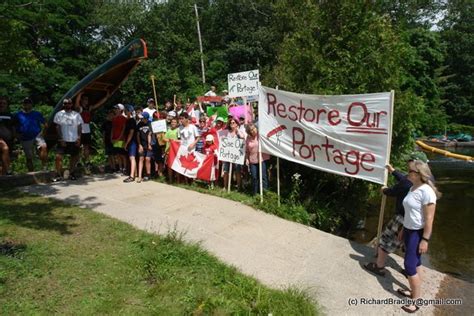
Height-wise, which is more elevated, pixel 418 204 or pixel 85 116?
pixel 85 116

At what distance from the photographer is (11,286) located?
3.86 meters

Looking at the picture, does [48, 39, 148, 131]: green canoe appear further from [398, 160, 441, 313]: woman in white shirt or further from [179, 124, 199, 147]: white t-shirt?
[398, 160, 441, 313]: woman in white shirt

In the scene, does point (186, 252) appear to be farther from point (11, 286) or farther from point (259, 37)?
point (259, 37)

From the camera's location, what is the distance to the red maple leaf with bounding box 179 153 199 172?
8523 millimetres

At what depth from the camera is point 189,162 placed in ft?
28.1

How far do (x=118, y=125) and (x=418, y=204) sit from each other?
686cm

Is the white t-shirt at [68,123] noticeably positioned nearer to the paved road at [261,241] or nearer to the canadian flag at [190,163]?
the paved road at [261,241]

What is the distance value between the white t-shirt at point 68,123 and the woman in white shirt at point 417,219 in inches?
271

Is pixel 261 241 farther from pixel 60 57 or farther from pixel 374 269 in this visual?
pixel 60 57

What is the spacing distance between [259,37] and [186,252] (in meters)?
30.6

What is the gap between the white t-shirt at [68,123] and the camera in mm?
8109

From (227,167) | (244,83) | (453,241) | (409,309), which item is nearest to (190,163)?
(227,167)

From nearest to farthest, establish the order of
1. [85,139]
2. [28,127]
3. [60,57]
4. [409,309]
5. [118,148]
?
[409,309] → [28,127] → [118,148] → [85,139] → [60,57]

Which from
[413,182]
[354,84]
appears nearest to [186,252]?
[413,182]
